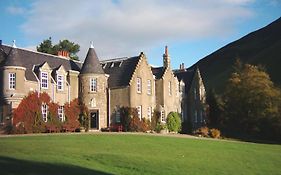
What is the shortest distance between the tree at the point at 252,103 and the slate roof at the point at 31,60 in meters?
23.4

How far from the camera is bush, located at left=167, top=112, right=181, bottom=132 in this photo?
184 feet

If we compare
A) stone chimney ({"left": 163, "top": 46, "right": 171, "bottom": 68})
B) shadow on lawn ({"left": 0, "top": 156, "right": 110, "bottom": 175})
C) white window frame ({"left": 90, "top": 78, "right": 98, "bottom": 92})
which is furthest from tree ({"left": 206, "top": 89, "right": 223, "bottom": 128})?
shadow on lawn ({"left": 0, "top": 156, "right": 110, "bottom": 175})

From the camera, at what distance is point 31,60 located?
46531 mm

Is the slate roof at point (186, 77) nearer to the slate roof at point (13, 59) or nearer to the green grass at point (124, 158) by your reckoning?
the green grass at point (124, 158)

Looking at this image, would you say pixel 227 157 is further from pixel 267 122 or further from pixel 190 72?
pixel 190 72

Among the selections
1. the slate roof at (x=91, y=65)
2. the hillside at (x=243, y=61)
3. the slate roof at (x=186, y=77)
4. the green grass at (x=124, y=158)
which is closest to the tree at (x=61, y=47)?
the slate roof at (x=186, y=77)

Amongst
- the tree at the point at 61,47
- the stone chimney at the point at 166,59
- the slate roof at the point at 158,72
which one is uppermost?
the tree at the point at 61,47

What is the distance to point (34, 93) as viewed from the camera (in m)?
43.5

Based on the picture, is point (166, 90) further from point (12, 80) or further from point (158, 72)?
point (12, 80)

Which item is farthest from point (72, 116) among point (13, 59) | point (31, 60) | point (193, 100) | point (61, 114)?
point (193, 100)

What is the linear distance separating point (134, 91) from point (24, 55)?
13659 mm

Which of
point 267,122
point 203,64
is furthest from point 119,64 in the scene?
point 203,64

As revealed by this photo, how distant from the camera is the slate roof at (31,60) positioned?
4271 cm

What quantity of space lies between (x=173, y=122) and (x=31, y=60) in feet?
68.2
